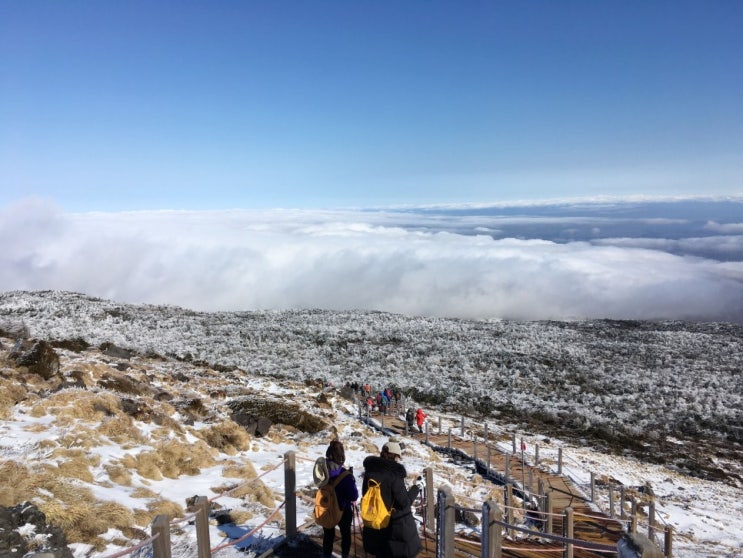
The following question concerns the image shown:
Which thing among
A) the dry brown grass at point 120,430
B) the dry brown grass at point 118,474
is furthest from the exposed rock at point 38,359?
the dry brown grass at point 118,474

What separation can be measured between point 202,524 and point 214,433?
850cm

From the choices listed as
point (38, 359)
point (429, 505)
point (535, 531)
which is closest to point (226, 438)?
point (38, 359)

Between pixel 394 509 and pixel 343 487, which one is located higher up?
pixel 394 509

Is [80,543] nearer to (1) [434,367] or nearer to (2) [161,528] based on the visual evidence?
(2) [161,528]

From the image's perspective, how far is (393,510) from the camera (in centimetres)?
512

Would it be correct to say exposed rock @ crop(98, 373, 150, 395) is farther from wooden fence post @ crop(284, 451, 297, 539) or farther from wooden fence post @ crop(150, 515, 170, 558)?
wooden fence post @ crop(150, 515, 170, 558)

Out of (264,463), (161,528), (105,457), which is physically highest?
(161,528)

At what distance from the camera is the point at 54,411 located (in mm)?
11617

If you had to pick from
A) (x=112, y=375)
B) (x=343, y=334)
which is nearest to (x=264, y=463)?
(x=112, y=375)

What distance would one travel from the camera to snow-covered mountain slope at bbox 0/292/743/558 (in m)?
8.32

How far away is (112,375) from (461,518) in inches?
514

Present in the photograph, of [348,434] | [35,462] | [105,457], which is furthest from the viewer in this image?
[348,434]

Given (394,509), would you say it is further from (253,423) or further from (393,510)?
(253,423)

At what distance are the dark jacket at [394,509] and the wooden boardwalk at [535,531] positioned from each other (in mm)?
1350
